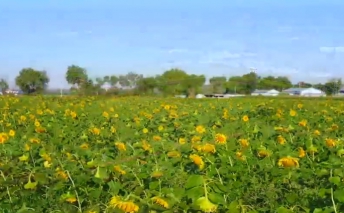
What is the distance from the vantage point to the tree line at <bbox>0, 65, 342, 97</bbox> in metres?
28.3

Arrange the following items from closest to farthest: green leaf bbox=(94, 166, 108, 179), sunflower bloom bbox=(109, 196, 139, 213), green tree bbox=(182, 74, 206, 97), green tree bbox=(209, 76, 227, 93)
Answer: sunflower bloom bbox=(109, 196, 139, 213) < green leaf bbox=(94, 166, 108, 179) < green tree bbox=(182, 74, 206, 97) < green tree bbox=(209, 76, 227, 93)

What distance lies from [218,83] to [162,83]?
36.4ft

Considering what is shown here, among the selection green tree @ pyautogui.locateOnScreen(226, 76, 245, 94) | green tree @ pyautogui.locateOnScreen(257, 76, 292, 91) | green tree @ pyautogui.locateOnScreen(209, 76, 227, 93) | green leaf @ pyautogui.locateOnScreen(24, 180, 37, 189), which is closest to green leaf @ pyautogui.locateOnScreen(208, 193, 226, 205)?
green leaf @ pyautogui.locateOnScreen(24, 180, 37, 189)

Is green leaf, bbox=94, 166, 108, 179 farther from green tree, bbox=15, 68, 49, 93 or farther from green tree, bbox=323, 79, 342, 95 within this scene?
green tree, bbox=323, 79, 342, 95

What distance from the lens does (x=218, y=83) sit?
46.2 meters

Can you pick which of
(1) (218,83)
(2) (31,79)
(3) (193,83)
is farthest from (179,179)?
(1) (218,83)

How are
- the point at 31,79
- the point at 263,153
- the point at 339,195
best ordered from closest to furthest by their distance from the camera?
the point at 339,195
the point at 263,153
the point at 31,79

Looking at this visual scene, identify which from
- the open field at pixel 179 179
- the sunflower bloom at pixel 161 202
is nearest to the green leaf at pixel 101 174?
the open field at pixel 179 179

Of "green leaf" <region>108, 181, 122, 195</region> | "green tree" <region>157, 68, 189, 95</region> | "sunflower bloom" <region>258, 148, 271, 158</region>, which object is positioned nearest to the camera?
"green leaf" <region>108, 181, 122, 195</region>

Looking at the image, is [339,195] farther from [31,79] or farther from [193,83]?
[193,83]

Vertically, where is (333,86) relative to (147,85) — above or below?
below

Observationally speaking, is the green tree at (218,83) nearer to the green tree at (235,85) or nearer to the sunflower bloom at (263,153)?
the green tree at (235,85)

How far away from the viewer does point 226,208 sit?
5.94 ft

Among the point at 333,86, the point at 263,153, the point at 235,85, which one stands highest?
the point at 263,153
